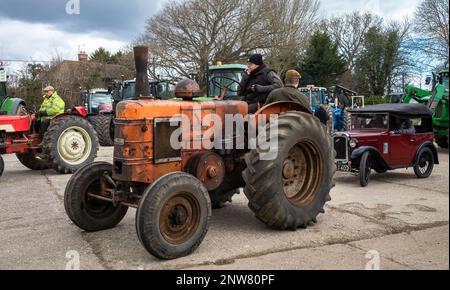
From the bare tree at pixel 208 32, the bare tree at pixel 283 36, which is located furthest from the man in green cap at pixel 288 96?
the bare tree at pixel 208 32

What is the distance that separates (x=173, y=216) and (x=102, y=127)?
11.9 m

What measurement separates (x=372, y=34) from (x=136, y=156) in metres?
10.2

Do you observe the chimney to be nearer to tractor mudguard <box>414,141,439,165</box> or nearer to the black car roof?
the black car roof

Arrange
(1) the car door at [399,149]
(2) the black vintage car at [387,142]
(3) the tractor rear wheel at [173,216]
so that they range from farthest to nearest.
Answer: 1. (1) the car door at [399,149]
2. (2) the black vintage car at [387,142]
3. (3) the tractor rear wheel at [173,216]

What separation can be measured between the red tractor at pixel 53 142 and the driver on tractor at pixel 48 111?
0.14m

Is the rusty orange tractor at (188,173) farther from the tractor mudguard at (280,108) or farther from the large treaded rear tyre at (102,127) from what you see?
the large treaded rear tyre at (102,127)

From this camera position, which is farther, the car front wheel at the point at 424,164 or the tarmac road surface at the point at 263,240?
the car front wheel at the point at 424,164

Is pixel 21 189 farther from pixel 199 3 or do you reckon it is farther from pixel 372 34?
pixel 199 3

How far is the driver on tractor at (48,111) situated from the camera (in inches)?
398

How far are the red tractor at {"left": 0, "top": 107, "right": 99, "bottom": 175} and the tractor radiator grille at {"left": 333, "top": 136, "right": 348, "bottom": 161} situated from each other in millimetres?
5109

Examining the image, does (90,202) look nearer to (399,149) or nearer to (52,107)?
(52,107)

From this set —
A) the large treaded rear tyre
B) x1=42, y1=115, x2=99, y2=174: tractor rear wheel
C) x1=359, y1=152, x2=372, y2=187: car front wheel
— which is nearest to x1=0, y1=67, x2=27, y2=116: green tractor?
x1=42, y1=115, x2=99, y2=174: tractor rear wheel

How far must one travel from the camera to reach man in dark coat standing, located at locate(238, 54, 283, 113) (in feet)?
19.2

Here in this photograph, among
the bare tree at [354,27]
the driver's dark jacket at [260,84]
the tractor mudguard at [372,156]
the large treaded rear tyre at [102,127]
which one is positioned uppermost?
the bare tree at [354,27]
